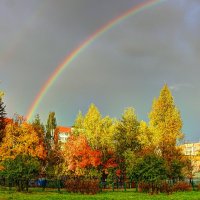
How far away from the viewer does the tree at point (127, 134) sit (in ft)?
→ 208

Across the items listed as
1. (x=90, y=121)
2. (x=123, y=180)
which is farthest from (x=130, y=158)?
(x=90, y=121)

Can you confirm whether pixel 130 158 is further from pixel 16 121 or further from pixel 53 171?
pixel 16 121

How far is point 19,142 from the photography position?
181 ft

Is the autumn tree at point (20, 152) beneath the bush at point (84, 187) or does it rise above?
above

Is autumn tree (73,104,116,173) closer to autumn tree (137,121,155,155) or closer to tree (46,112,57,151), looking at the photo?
autumn tree (137,121,155,155)

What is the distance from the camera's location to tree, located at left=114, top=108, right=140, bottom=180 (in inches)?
2495

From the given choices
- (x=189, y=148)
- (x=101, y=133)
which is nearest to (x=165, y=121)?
(x=101, y=133)

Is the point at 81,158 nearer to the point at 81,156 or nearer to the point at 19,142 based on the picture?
the point at 81,156

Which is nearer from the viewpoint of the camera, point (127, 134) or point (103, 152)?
point (103, 152)

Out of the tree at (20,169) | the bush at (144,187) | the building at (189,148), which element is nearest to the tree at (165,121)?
the building at (189,148)

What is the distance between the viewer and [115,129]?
64.2m

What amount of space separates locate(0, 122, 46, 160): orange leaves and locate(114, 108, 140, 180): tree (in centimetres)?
1405

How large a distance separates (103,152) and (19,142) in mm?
13856

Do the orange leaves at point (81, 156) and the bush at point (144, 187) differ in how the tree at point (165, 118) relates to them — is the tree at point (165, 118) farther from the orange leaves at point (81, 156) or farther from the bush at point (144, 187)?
the bush at point (144, 187)
